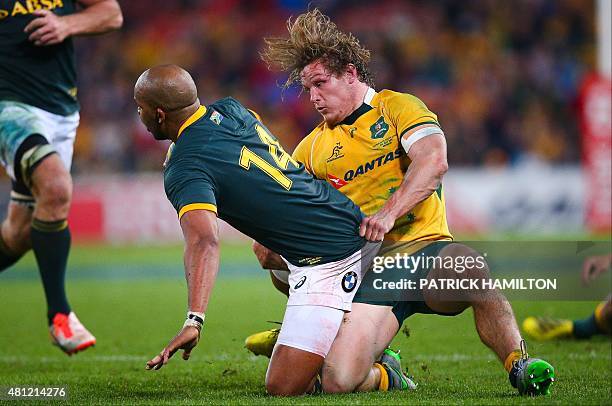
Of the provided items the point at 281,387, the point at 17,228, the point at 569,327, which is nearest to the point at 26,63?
the point at 17,228

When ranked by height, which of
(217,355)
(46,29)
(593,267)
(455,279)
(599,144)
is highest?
(599,144)

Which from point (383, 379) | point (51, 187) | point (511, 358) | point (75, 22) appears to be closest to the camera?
point (511, 358)

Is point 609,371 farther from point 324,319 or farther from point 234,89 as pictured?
point 234,89

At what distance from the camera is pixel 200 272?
4.14 meters

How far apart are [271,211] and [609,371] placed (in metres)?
2.09

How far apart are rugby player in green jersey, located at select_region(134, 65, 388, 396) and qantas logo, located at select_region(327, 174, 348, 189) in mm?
428

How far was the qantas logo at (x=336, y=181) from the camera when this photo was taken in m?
5.39

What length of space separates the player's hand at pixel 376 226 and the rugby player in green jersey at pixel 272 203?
0.27ft

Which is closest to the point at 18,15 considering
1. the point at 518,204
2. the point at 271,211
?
the point at 271,211

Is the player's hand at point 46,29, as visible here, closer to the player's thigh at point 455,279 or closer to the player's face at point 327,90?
the player's face at point 327,90

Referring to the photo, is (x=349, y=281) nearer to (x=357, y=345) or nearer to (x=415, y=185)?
(x=357, y=345)

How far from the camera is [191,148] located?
448 cm

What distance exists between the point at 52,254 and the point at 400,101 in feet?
8.20

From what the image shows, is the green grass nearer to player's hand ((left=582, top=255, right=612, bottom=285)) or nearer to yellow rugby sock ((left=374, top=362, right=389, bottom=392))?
yellow rugby sock ((left=374, top=362, right=389, bottom=392))
